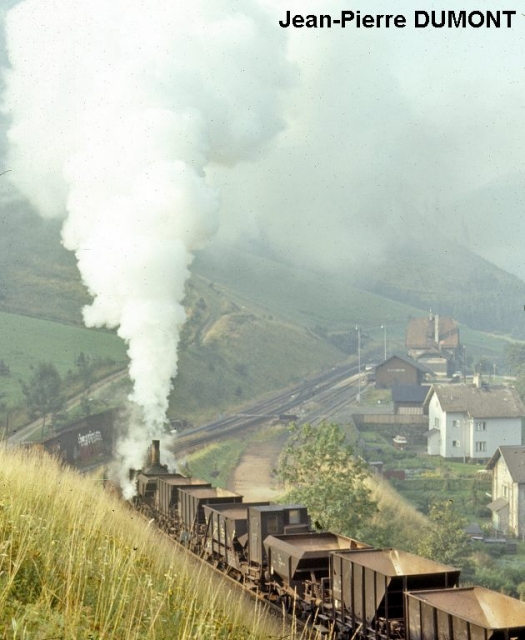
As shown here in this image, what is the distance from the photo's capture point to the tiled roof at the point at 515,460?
6994 centimetres

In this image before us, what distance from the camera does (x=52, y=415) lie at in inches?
3794

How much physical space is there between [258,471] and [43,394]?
98.2ft

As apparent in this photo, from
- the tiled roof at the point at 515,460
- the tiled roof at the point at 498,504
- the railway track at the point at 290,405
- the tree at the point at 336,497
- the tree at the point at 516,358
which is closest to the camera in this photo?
the tree at the point at 336,497

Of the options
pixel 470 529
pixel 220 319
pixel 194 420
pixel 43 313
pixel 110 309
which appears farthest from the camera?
pixel 220 319

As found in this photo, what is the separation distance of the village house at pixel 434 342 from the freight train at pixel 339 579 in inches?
5096

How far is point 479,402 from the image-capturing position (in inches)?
3698

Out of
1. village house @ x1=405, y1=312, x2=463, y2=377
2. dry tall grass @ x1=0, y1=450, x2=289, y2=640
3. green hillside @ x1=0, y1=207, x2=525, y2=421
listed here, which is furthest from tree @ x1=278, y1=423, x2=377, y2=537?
village house @ x1=405, y1=312, x2=463, y2=377

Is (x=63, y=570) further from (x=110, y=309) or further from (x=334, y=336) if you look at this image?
(x=334, y=336)

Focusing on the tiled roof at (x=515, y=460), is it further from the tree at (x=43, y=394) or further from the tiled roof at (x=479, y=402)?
the tree at (x=43, y=394)

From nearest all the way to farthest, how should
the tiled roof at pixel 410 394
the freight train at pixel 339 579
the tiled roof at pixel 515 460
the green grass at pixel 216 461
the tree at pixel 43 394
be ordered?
1. the freight train at pixel 339 579
2. the tiled roof at pixel 515 460
3. the green grass at pixel 216 461
4. the tree at pixel 43 394
5. the tiled roof at pixel 410 394

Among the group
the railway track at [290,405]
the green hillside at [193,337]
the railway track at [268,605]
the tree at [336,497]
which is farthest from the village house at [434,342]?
the railway track at [268,605]

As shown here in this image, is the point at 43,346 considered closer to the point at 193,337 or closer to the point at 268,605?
the point at 193,337

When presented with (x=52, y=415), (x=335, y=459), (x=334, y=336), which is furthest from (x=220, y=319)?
(x=335, y=459)

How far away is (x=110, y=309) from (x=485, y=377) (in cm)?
11566
